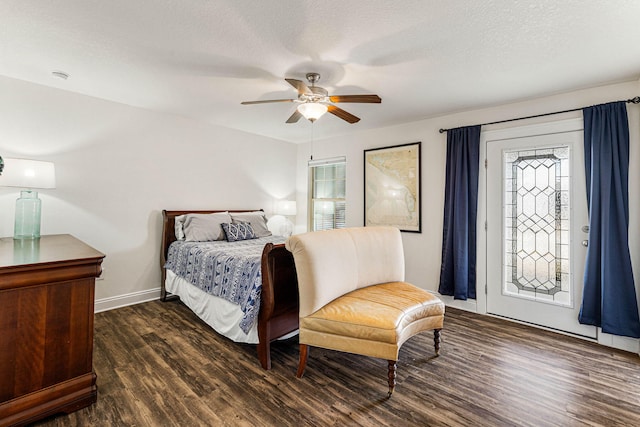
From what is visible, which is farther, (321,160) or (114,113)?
(321,160)

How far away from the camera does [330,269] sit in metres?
2.23

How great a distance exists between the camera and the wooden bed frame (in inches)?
86.0

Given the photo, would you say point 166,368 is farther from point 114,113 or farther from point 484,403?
point 114,113

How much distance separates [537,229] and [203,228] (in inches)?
153

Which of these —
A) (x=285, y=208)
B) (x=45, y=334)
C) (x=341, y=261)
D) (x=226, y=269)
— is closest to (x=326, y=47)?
(x=341, y=261)

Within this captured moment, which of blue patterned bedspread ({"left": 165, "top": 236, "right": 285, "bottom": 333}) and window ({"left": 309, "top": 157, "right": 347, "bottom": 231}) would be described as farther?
window ({"left": 309, "top": 157, "right": 347, "bottom": 231})

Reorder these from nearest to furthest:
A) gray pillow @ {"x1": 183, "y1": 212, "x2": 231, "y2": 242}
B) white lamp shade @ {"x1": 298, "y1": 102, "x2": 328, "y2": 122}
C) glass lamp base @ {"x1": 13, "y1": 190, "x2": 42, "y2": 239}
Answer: white lamp shade @ {"x1": 298, "y1": 102, "x2": 328, "y2": 122} → glass lamp base @ {"x1": 13, "y1": 190, "x2": 42, "y2": 239} → gray pillow @ {"x1": 183, "y1": 212, "x2": 231, "y2": 242}

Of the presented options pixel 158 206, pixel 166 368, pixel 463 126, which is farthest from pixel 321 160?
pixel 166 368

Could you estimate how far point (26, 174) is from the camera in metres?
2.57

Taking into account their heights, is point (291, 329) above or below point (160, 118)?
below

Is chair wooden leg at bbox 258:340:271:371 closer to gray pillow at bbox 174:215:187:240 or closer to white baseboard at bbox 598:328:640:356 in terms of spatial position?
gray pillow at bbox 174:215:187:240

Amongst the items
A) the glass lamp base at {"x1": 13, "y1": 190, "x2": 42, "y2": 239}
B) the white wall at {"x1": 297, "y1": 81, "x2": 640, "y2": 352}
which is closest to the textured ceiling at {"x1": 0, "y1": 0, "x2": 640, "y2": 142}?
the white wall at {"x1": 297, "y1": 81, "x2": 640, "y2": 352}

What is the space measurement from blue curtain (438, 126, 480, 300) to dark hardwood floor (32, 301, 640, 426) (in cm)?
74

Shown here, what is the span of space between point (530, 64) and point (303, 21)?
6.32ft
